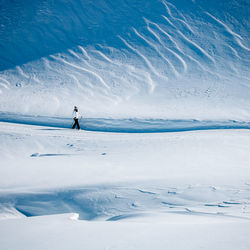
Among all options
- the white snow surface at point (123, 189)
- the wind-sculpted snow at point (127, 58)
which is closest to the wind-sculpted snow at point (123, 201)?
the white snow surface at point (123, 189)

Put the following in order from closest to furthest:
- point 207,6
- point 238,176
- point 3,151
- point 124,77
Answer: point 238,176 → point 3,151 → point 124,77 → point 207,6

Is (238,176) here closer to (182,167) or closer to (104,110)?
(182,167)

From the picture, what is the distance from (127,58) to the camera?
998 centimetres

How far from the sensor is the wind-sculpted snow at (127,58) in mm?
8227

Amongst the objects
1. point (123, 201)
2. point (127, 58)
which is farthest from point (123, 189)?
point (127, 58)

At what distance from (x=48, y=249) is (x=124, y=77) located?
319 inches

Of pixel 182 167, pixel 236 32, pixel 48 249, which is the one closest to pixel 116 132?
pixel 182 167

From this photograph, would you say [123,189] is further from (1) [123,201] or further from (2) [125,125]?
(2) [125,125]

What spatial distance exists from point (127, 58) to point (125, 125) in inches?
157

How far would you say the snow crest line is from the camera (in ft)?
22.6

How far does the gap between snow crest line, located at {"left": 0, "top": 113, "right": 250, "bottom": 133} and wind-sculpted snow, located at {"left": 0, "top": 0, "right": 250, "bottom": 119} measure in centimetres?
39

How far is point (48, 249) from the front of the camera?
5.49 ft

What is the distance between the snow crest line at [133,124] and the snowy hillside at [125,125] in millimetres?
31

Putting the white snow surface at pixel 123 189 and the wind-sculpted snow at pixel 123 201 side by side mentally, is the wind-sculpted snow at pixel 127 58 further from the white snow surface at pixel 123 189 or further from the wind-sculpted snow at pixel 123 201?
the wind-sculpted snow at pixel 123 201
